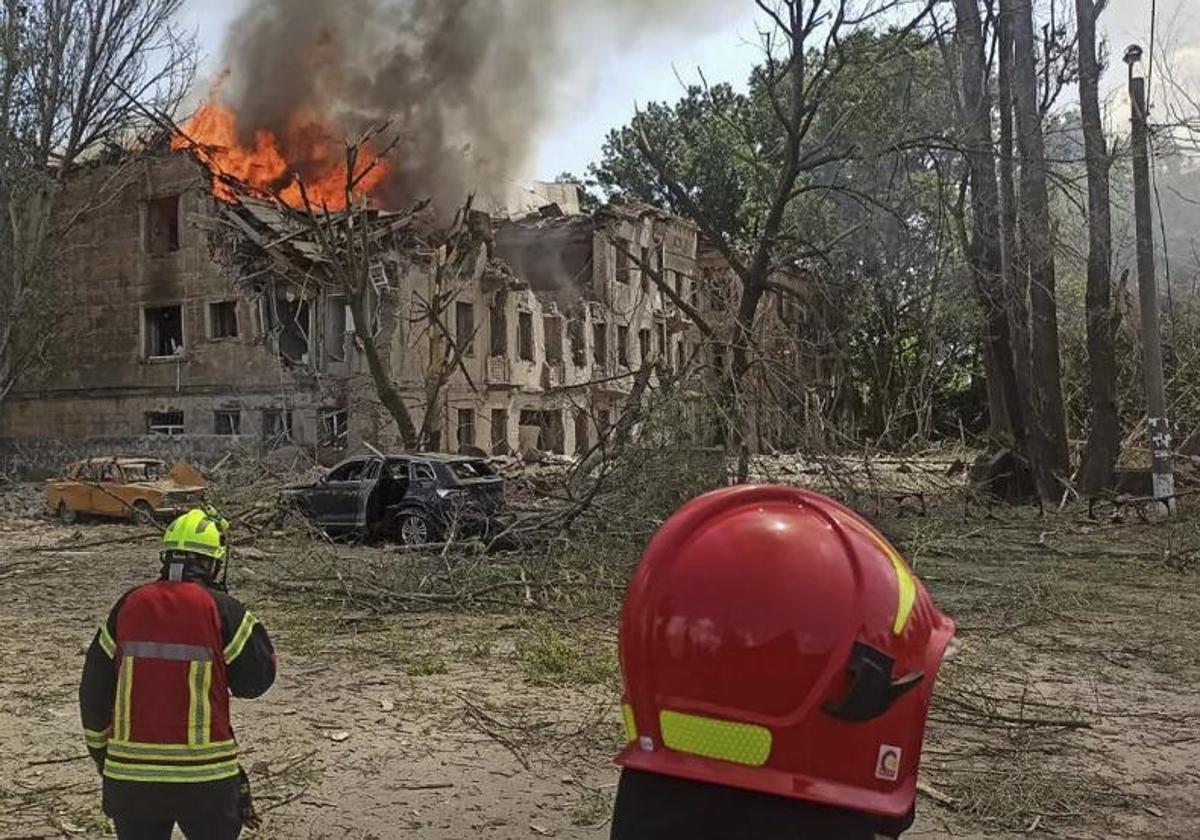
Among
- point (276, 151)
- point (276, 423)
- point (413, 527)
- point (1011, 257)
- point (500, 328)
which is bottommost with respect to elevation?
point (413, 527)

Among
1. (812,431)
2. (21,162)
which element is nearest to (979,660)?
(812,431)

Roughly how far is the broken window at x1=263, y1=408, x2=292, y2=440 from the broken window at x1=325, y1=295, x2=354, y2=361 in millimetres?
1987

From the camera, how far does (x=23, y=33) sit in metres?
27.8

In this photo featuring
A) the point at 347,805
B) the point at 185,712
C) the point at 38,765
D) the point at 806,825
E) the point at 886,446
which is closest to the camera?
the point at 806,825

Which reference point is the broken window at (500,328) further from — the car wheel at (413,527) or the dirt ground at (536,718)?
the dirt ground at (536,718)

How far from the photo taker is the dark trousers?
10.8 ft

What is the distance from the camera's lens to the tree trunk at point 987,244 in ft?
64.1

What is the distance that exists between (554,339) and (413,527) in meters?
20.2

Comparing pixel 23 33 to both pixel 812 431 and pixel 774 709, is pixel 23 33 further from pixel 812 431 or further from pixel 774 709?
pixel 774 709

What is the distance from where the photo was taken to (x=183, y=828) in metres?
3.34

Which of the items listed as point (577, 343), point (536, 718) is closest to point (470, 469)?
point (536, 718)

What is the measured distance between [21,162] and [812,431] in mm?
24747

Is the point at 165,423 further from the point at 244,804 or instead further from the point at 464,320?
the point at 244,804

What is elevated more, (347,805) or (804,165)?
(804,165)
